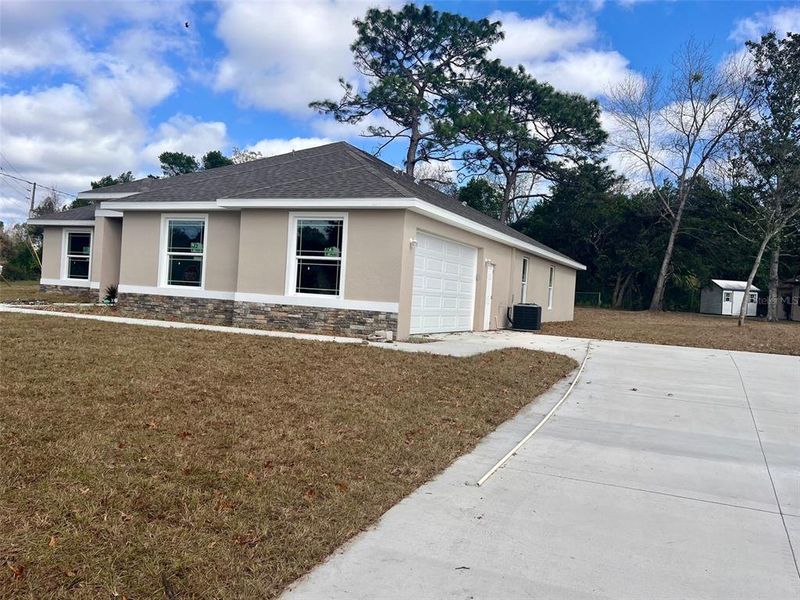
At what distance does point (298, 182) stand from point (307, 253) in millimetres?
2168

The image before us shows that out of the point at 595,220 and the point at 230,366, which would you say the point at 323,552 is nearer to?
the point at 230,366

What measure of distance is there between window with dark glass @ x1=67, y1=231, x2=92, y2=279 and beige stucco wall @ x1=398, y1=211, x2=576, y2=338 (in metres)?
13.5

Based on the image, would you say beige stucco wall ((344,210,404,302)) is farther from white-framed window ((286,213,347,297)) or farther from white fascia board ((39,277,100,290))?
white fascia board ((39,277,100,290))

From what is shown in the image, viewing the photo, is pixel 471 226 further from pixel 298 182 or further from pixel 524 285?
pixel 524 285

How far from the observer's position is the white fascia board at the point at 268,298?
1240 centimetres

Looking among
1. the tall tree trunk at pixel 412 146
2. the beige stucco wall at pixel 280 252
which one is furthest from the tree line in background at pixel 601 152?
the beige stucco wall at pixel 280 252

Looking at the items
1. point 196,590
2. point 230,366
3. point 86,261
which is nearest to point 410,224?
point 230,366

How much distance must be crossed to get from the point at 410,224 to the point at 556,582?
9.80 meters

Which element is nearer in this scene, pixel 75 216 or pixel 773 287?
pixel 75 216

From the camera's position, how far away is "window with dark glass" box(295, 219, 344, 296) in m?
12.8

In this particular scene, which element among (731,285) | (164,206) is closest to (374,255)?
(164,206)

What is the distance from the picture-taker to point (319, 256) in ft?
42.6

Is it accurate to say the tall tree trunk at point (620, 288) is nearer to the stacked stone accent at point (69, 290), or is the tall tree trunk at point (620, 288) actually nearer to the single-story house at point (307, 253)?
the single-story house at point (307, 253)

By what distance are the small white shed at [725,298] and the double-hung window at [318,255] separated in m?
38.2
